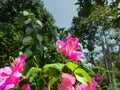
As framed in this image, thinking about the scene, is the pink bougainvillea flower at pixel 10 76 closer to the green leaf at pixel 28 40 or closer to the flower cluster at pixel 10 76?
the flower cluster at pixel 10 76

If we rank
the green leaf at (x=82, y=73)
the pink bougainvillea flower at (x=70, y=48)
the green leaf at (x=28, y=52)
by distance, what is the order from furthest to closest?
the green leaf at (x=28, y=52), the pink bougainvillea flower at (x=70, y=48), the green leaf at (x=82, y=73)

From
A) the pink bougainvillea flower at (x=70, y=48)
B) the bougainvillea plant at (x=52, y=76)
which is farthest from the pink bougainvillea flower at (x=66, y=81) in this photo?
the pink bougainvillea flower at (x=70, y=48)

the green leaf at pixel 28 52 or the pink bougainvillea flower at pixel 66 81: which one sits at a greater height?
the green leaf at pixel 28 52

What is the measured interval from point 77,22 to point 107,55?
5.14 meters

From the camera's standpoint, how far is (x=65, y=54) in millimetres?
1652

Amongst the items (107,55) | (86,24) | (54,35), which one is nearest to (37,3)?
(86,24)

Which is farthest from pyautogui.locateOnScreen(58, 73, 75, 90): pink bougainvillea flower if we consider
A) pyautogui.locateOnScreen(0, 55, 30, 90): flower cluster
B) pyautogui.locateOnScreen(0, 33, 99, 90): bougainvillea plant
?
pyautogui.locateOnScreen(0, 55, 30, 90): flower cluster

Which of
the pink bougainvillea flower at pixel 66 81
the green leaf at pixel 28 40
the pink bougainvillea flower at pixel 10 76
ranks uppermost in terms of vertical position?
the green leaf at pixel 28 40

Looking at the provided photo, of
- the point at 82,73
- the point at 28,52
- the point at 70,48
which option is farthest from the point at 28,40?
the point at 82,73

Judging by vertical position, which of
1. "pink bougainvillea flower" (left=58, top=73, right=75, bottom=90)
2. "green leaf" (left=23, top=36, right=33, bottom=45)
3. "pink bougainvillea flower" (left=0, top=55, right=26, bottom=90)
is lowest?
"pink bougainvillea flower" (left=58, top=73, right=75, bottom=90)

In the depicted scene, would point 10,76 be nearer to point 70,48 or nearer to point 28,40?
point 70,48

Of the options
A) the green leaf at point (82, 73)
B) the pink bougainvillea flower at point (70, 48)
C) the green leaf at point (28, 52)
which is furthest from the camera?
the green leaf at point (28, 52)

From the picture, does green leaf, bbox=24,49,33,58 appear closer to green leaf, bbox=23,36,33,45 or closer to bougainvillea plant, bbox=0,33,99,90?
green leaf, bbox=23,36,33,45

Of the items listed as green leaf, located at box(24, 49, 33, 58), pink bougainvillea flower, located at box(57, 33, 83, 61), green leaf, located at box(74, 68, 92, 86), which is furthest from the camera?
green leaf, located at box(24, 49, 33, 58)
